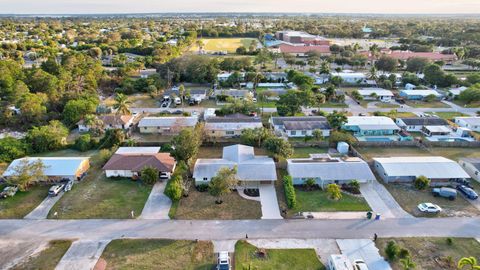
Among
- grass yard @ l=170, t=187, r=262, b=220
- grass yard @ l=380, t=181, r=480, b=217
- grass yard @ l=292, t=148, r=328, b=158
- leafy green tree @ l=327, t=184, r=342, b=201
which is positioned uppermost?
leafy green tree @ l=327, t=184, r=342, b=201

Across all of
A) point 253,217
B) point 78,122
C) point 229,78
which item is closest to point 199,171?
point 253,217

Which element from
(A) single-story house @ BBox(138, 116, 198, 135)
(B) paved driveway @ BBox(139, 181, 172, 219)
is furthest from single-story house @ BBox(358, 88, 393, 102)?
(B) paved driveway @ BBox(139, 181, 172, 219)

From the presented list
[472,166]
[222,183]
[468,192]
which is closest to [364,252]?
[222,183]

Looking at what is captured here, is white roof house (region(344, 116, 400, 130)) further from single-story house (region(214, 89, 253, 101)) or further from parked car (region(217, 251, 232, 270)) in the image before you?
parked car (region(217, 251, 232, 270))

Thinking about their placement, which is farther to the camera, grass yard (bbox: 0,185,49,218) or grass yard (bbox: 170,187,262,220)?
grass yard (bbox: 0,185,49,218)

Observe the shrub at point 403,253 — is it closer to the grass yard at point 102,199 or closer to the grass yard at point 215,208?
the grass yard at point 215,208

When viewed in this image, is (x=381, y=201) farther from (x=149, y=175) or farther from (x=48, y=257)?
(x=48, y=257)

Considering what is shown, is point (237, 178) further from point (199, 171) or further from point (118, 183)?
point (118, 183)

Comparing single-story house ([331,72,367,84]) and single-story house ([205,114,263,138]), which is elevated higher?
single-story house ([331,72,367,84])
